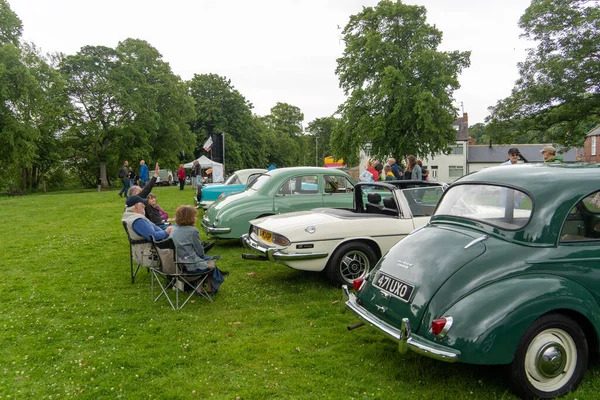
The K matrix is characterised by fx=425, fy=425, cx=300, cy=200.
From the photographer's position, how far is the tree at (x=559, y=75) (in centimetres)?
2355

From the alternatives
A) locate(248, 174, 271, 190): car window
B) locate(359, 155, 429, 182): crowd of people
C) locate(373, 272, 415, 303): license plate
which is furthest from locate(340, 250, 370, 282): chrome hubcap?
locate(359, 155, 429, 182): crowd of people

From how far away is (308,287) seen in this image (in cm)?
644

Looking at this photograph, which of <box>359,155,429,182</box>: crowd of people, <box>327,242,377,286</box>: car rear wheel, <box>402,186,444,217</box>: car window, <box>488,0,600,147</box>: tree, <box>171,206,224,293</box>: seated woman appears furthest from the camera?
<box>488,0,600,147</box>: tree

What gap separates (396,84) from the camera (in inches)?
1232

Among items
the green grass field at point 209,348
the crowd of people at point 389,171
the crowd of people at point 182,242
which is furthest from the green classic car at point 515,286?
the crowd of people at point 389,171

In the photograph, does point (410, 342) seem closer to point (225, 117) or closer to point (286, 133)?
point (225, 117)

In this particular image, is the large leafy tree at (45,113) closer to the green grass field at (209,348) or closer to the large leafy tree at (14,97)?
the large leafy tree at (14,97)

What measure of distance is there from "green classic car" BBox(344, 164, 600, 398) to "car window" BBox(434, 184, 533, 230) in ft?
0.04

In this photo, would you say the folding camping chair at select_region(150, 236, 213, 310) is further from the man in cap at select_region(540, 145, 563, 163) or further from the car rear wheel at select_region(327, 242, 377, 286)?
the man in cap at select_region(540, 145, 563, 163)

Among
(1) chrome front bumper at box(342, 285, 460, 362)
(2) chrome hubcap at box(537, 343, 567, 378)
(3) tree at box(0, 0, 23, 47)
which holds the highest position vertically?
(3) tree at box(0, 0, 23, 47)

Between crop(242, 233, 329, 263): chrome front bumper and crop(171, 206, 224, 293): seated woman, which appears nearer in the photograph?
crop(171, 206, 224, 293): seated woman

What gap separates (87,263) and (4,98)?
2692 cm

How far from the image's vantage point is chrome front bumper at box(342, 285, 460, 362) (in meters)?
3.12

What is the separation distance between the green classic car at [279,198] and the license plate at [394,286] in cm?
487
